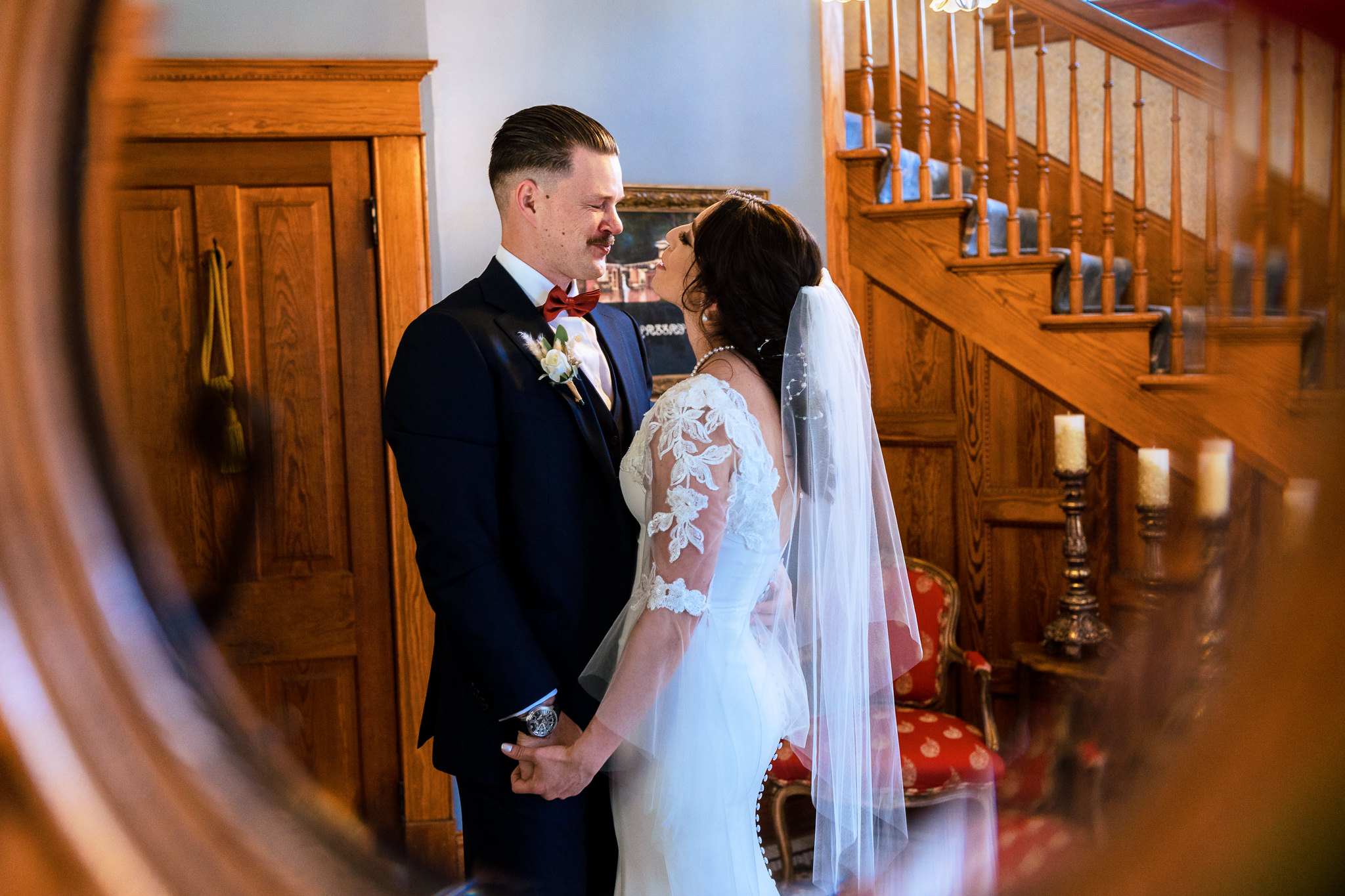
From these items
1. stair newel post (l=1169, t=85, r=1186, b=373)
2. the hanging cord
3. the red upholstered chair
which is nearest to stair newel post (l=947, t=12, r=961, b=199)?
stair newel post (l=1169, t=85, r=1186, b=373)

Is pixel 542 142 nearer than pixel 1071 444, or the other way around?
pixel 542 142

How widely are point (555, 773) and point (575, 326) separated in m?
0.74

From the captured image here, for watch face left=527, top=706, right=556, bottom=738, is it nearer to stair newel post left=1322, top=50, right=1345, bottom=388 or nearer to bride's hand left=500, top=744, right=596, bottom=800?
bride's hand left=500, top=744, right=596, bottom=800

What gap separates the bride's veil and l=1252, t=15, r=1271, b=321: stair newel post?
3.85 ft

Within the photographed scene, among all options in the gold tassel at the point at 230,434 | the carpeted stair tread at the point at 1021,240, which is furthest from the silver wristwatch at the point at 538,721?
the carpeted stair tread at the point at 1021,240

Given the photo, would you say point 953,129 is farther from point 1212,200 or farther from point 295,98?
point 1212,200

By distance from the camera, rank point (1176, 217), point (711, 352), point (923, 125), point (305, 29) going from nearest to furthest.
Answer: point (711, 352)
point (1176, 217)
point (305, 29)
point (923, 125)

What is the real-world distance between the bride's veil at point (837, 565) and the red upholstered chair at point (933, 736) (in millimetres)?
645

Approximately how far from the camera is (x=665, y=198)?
2652 mm

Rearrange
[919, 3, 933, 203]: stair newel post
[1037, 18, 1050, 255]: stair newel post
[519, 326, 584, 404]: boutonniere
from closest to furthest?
[519, 326, 584, 404]: boutonniere, [1037, 18, 1050, 255]: stair newel post, [919, 3, 933, 203]: stair newel post

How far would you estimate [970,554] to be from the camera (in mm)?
2887

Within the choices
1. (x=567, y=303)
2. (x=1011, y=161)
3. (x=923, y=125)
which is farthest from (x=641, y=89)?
(x=567, y=303)

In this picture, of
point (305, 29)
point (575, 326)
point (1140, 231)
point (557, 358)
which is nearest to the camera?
point (557, 358)

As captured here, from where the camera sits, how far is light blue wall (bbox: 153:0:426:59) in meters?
2.26
